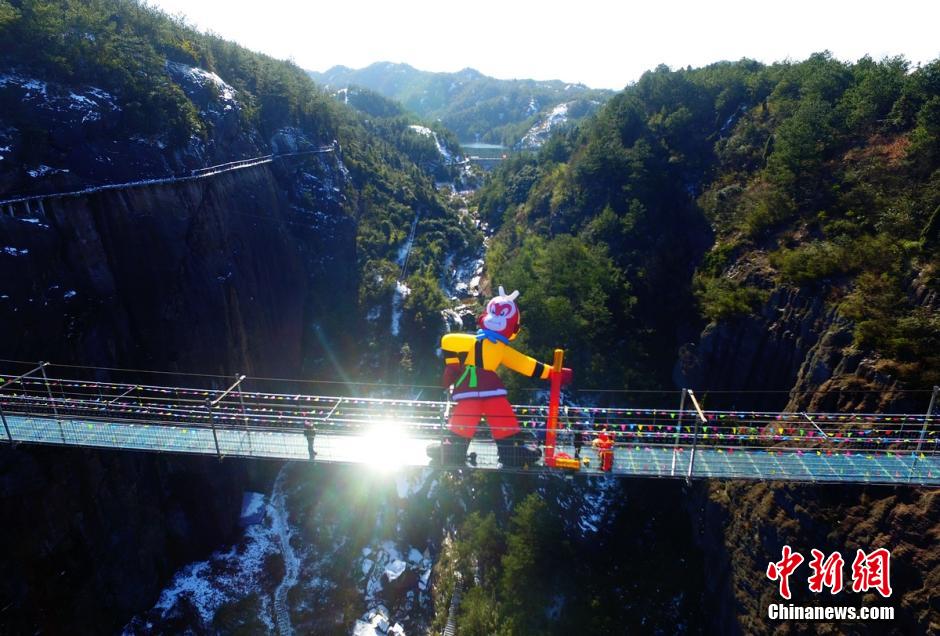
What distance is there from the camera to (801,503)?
1394 centimetres

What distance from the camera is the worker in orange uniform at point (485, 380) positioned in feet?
39.6

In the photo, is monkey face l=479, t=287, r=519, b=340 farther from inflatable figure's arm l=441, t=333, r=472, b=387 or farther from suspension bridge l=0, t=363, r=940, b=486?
suspension bridge l=0, t=363, r=940, b=486

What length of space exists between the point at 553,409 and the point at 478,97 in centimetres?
15963

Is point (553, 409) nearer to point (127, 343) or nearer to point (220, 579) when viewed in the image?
point (127, 343)

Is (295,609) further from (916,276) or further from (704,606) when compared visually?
(916,276)

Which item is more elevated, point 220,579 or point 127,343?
point 127,343

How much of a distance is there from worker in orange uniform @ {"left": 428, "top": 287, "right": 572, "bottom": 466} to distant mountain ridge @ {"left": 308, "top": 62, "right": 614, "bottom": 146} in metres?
95.3

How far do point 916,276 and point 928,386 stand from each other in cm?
403

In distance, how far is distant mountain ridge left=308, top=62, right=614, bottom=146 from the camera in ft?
382

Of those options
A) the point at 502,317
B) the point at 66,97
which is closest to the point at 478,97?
the point at 66,97

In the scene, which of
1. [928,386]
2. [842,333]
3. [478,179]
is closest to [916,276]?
[842,333]

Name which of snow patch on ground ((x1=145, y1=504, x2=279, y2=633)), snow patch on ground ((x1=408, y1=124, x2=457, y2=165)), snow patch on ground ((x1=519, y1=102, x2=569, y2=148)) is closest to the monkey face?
snow patch on ground ((x1=145, y1=504, x2=279, y2=633))

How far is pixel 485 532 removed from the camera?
1872 centimetres

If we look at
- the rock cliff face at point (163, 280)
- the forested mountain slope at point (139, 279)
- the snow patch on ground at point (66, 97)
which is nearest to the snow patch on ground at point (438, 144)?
the forested mountain slope at point (139, 279)
